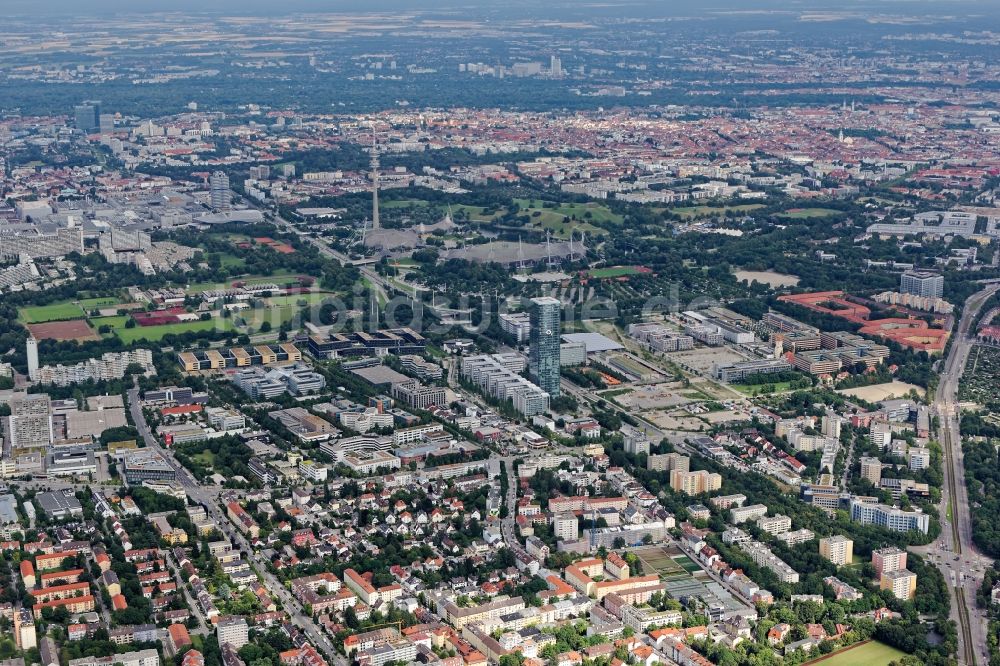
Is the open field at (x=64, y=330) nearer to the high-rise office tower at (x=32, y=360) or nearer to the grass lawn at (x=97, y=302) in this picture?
the grass lawn at (x=97, y=302)

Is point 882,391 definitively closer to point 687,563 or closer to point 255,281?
point 687,563

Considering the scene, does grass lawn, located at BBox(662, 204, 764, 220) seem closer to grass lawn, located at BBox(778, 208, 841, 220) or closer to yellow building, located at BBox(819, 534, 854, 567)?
grass lawn, located at BBox(778, 208, 841, 220)

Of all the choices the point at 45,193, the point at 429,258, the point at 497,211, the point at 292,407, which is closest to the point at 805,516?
the point at 292,407

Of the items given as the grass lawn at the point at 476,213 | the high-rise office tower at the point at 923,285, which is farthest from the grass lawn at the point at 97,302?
the high-rise office tower at the point at 923,285

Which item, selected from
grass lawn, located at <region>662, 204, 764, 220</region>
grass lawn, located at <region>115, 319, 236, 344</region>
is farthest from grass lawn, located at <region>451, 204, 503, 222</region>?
grass lawn, located at <region>115, 319, 236, 344</region>

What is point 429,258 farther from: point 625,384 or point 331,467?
point 331,467

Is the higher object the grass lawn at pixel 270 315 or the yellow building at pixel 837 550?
the yellow building at pixel 837 550
